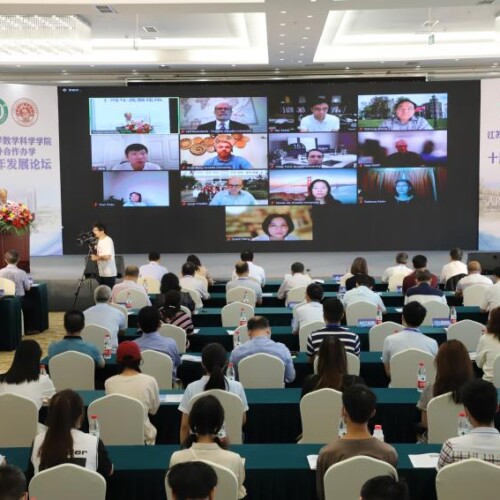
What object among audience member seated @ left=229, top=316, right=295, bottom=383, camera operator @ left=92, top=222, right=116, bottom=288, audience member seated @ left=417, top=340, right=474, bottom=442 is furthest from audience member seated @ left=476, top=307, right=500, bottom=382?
camera operator @ left=92, top=222, right=116, bottom=288

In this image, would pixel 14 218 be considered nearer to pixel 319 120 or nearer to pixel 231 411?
pixel 231 411

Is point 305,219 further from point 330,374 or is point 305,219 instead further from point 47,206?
point 330,374

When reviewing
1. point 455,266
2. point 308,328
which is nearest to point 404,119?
point 455,266

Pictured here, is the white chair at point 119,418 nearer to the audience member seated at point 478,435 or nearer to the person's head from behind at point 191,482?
the audience member seated at point 478,435

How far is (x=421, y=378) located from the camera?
5.39m

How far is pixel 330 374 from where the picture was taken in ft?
15.4

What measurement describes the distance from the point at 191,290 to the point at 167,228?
7767 millimetres

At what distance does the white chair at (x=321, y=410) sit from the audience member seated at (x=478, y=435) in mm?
1000

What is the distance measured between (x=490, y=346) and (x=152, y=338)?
253 centimetres

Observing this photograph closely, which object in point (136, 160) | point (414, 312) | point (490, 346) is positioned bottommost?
point (490, 346)

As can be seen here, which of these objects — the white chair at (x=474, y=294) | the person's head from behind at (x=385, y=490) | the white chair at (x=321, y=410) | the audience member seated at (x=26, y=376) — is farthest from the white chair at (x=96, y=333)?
the person's head from behind at (x=385, y=490)

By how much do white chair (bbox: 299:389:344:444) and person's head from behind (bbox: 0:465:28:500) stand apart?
84.7 inches

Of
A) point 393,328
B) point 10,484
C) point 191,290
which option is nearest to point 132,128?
point 191,290

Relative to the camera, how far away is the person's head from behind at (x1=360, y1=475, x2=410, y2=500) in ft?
7.72
